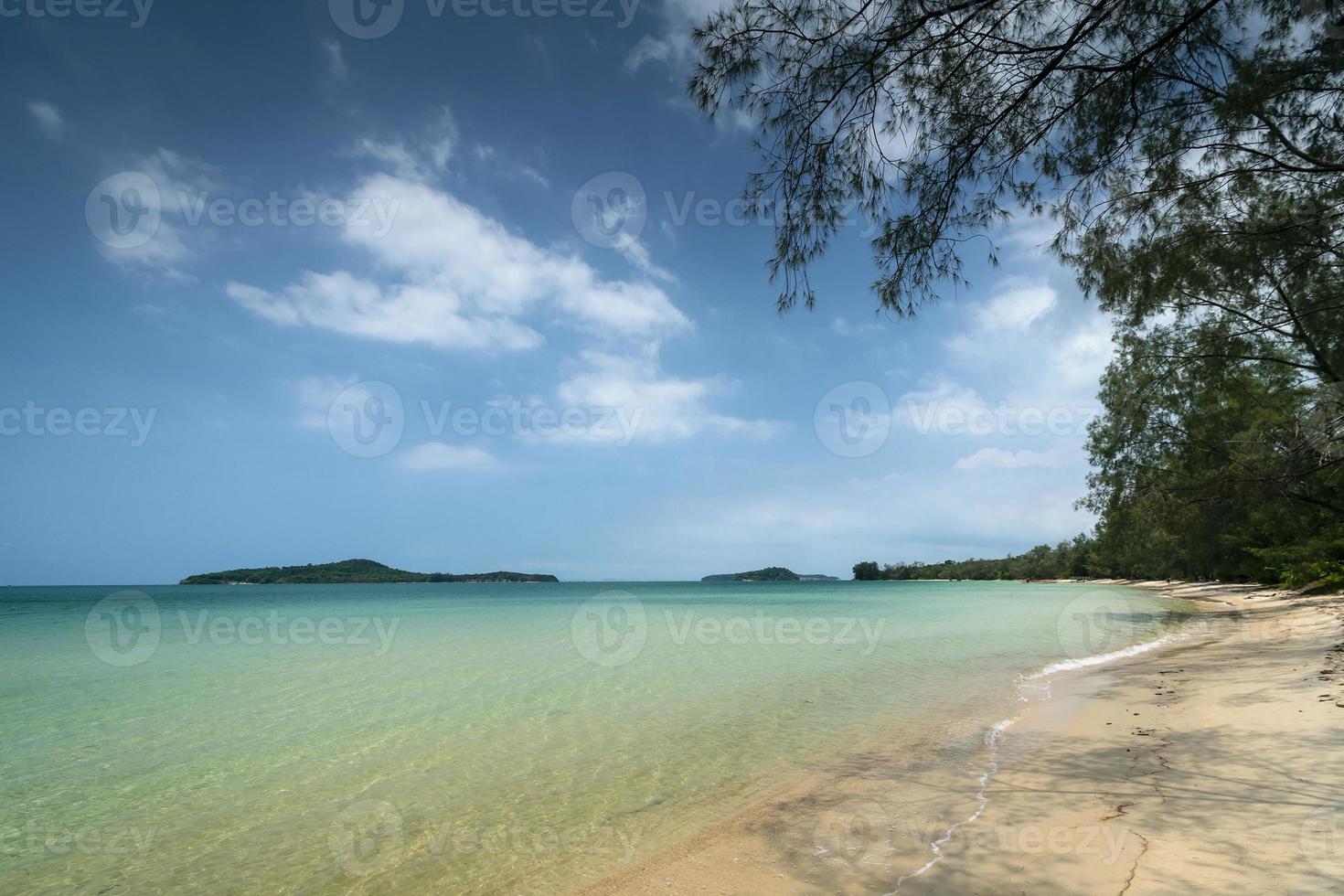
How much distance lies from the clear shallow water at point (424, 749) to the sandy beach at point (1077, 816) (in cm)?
71

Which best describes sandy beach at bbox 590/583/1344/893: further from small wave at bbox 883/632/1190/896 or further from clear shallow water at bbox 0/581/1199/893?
clear shallow water at bbox 0/581/1199/893

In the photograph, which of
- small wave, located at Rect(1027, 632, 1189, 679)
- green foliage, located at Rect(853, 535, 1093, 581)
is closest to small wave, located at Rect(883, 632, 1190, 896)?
small wave, located at Rect(1027, 632, 1189, 679)

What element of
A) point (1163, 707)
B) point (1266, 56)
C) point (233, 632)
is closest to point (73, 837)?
point (1163, 707)

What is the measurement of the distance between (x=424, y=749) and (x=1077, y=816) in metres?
6.62

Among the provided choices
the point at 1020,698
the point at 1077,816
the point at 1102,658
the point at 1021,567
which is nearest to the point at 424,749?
the point at 1077,816

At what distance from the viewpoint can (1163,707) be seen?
779 cm

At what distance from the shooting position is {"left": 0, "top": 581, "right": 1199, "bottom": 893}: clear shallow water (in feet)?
15.1

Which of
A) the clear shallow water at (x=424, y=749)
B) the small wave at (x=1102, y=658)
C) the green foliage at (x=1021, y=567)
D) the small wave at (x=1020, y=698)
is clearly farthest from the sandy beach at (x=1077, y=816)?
the green foliage at (x=1021, y=567)

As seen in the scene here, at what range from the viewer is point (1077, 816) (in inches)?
175

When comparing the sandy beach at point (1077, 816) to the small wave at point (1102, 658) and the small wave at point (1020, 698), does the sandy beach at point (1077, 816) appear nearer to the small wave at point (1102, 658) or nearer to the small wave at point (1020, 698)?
the small wave at point (1020, 698)

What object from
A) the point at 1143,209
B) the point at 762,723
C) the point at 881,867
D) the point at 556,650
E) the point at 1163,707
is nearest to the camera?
the point at 881,867

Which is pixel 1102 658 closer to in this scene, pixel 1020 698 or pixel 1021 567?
pixel 1020 698

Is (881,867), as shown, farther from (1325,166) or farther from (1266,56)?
(1266,56)

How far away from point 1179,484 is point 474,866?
23714 millimetres
